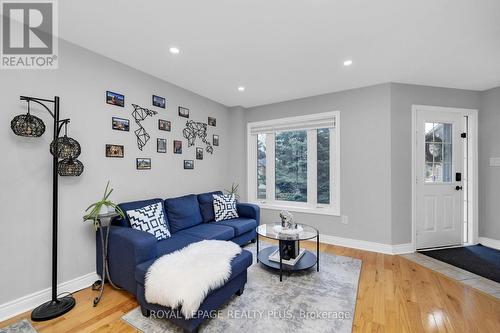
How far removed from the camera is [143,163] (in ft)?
9.29

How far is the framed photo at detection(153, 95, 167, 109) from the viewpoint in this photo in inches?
118

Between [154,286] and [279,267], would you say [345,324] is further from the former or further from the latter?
[154,286]

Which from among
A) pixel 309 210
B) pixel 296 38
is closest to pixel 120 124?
pixel 296 38

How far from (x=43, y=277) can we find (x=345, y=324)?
270 cm

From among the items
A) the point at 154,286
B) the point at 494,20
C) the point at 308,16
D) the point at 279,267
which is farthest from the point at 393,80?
the point at 154,286

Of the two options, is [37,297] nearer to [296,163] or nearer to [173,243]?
[173,243]

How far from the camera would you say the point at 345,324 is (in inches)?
67.9

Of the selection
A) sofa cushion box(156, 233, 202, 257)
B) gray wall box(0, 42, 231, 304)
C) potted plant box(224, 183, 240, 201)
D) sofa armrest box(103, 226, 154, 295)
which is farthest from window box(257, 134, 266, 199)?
sofa armrest box(103, 226, 154, 295)

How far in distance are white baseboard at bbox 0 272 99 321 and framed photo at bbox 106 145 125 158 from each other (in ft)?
4.32

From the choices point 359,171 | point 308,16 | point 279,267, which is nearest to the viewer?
point 308,16

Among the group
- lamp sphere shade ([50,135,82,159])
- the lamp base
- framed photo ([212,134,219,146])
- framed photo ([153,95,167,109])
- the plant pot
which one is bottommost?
the lamp base

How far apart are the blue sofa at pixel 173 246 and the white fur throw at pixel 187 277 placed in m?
0.09

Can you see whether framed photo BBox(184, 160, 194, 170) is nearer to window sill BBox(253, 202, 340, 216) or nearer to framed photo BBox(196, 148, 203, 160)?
framed photo BBox(196, 148, 203, 160)

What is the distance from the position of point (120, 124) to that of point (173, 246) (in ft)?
5.16
